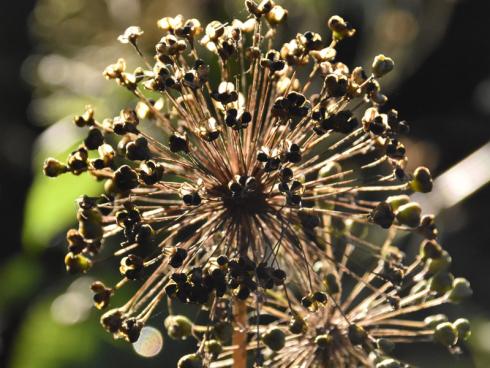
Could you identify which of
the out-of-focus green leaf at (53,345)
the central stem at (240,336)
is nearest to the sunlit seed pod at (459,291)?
the central stem at (240,336)

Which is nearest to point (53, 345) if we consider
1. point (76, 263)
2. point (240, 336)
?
point (76, 263)

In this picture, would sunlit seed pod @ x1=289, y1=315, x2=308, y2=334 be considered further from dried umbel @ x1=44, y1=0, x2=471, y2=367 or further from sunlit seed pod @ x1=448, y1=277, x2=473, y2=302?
sunlit seed pod @ x1=448, y1=277, x2=473, y2=302

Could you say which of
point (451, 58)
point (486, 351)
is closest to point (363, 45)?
point (451, 58)

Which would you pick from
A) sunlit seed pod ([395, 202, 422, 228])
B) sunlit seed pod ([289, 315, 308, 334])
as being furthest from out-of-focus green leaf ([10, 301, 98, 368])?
sunlit seed pod ([395, 202, 422, 228])

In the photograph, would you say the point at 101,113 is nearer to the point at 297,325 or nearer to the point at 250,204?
the point at 250,204

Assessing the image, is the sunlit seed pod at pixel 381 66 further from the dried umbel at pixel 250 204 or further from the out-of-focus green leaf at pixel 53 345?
the out-of-focus green leaf at pixel 53 345

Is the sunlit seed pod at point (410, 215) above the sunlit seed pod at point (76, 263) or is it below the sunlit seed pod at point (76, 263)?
below

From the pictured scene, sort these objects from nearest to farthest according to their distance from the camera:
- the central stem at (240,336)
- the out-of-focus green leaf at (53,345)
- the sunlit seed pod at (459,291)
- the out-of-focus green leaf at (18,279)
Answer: the central stem at (240,336) < the sunlit seed pod at (459,291) < the out-of-focus green leaf at (53,345) < the out-of-focus green leaf at (18,279)
